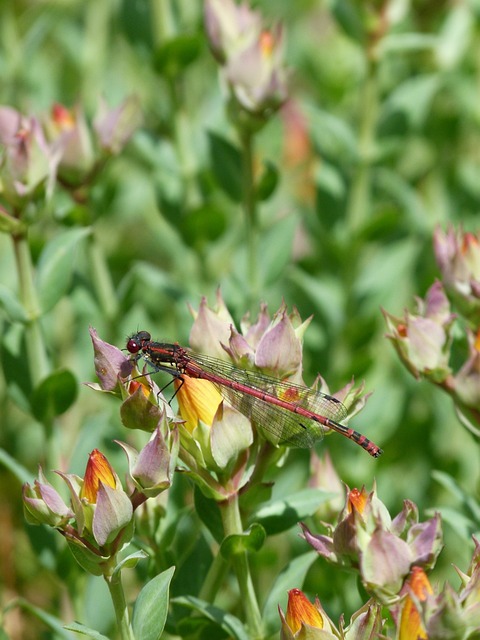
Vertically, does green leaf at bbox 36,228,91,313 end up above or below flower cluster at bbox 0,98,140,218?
below

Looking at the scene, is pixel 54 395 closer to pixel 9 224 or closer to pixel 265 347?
pixel 9 224

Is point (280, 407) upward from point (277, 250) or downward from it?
upward

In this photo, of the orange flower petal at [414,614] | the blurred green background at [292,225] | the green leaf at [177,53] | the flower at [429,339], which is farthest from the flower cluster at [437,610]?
the green leaf at [177,53]

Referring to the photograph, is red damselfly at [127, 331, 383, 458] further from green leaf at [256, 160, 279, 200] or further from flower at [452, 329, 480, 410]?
green leaf at [256, 160, 279, 200]

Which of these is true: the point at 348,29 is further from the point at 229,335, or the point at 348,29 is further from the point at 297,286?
the point at 229,335

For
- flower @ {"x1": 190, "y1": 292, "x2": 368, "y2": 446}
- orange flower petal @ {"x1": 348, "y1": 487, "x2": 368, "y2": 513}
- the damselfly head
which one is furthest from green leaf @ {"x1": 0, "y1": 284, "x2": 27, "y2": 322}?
orange flower petal @ {"x1": 348, "y1": 487, "x2": 368, "y2": 513}

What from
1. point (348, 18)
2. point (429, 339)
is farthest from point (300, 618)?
point (348, 18)
